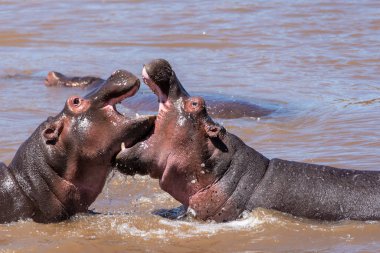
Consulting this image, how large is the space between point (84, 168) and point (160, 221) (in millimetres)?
749

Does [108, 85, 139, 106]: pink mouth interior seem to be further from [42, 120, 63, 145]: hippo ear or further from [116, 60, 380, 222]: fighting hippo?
[42, 120, 63, 145]: hippo ear

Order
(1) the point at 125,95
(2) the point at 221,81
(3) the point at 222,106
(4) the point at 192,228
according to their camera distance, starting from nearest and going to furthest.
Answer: (4) the point at 192,228
(1) the point at 125,95
(3) the point at 222,106
(2) the point at 221,81

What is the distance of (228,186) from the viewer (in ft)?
26.1

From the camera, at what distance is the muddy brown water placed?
7734mm

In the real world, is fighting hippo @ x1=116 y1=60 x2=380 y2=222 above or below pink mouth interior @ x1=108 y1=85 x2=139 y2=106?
below

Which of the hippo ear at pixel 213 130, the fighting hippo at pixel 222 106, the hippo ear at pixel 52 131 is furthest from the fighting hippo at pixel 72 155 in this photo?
the fighting hippo at pixel 222 106

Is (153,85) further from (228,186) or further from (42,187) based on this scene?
(42,187)

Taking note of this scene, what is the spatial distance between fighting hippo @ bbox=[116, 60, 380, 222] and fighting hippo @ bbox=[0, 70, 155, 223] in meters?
0.15

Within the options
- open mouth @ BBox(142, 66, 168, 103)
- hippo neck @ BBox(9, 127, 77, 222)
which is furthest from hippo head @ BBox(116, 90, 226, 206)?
hippo neck @ BBox(9, 127, 77, 222)

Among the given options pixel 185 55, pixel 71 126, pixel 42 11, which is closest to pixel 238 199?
pixel 71 126

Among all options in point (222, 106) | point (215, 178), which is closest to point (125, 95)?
point (215, 178)

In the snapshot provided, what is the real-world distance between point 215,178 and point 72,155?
1.12m

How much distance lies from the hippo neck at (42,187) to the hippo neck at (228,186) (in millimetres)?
990

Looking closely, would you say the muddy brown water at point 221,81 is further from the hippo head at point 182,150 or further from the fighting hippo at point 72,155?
the hippo head at point 182,150
